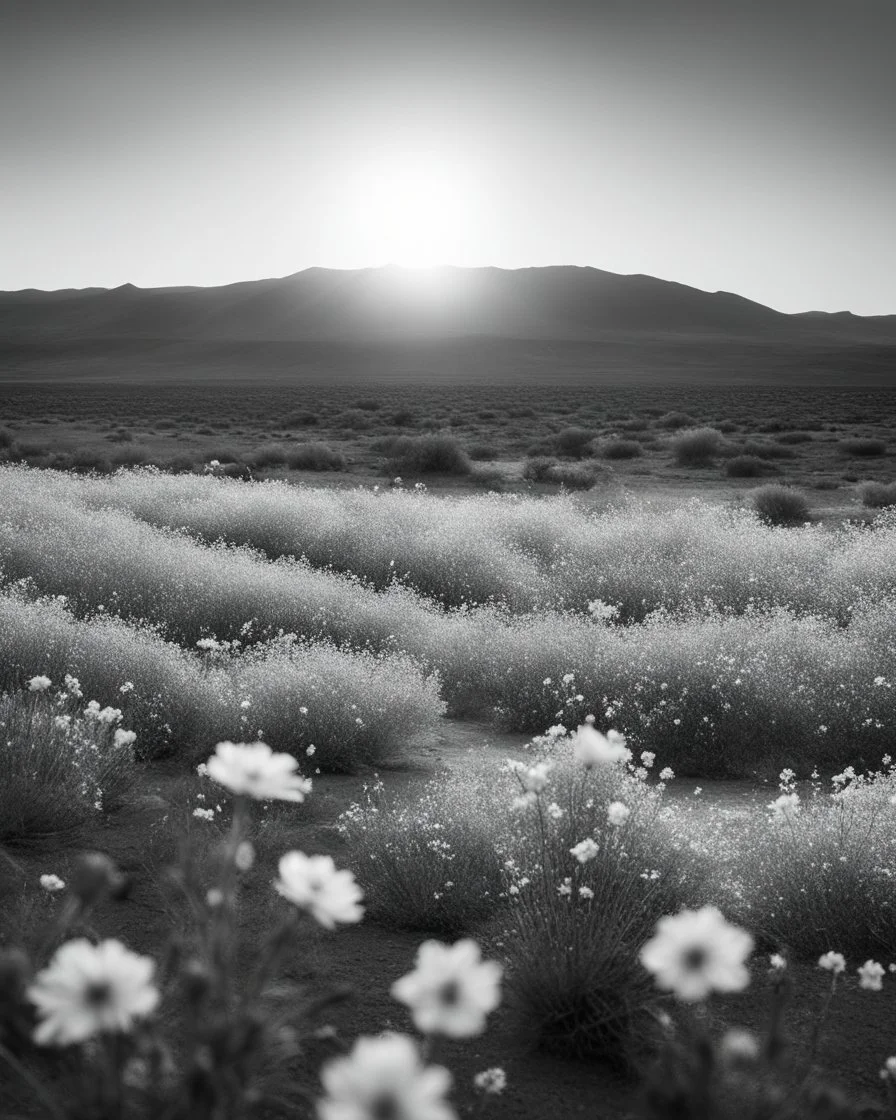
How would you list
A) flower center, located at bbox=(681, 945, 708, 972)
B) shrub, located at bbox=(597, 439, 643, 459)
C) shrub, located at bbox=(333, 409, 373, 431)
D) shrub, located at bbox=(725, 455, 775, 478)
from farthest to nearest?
shrub, located at bbox=(333, 409, 373, 431) < shrub, located at bbox=(597, 439, 643, 459) < shrub, located at bbox=(725, 455, 775, 478) < flower center, located at bbox=(681, 945, 708, 972)

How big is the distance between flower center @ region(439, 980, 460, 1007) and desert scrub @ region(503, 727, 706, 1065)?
1481 millimetres

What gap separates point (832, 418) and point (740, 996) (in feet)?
156

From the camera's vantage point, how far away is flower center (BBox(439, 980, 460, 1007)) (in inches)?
47.8

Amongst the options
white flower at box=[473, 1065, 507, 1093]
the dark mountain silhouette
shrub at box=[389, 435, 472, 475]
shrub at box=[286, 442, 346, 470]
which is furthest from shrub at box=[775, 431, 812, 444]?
the dark mountain silhouette

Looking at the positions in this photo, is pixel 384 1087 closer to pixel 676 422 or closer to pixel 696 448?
pixel 696 448

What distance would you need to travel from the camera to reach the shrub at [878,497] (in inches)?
776

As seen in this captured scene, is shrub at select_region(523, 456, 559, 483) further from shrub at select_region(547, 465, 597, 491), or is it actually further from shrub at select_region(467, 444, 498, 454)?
shrub at select_region(467, 444, 498, 454)

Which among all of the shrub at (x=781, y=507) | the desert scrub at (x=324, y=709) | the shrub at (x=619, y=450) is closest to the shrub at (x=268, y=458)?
the shrub at (x=619, y=450)

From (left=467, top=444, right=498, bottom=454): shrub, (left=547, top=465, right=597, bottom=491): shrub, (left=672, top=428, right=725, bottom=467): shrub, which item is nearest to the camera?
(left=547, top=465, right=597, bottom=491): shrub

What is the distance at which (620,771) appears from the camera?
5.07m

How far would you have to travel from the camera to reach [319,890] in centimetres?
142

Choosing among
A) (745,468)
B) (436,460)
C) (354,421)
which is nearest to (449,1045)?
(436,460)

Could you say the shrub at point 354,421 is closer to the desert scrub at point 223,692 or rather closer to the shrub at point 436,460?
the shrub at point 436,460

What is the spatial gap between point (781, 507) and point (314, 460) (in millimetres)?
12947
